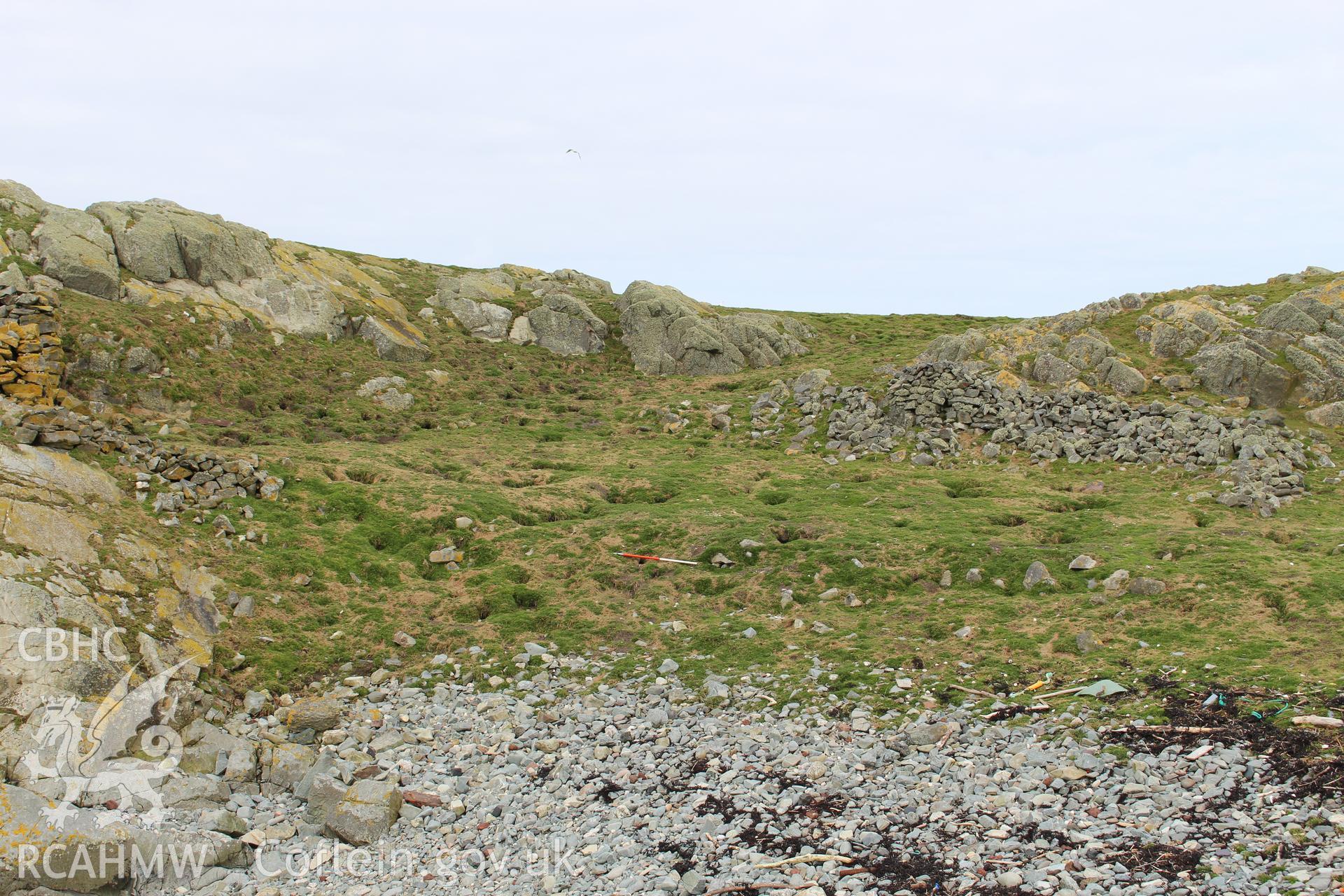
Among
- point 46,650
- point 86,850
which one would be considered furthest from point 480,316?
point 86,850

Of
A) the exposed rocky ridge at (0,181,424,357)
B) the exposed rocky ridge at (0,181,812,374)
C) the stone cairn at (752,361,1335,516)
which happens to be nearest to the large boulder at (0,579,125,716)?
the exposed rocky ridge at (0,181,812,374)

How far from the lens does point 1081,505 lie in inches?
1267

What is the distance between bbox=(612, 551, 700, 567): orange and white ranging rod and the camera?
2752cm

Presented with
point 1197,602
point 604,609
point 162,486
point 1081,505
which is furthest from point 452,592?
point 1081,505

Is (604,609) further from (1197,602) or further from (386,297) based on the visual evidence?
(386,297)

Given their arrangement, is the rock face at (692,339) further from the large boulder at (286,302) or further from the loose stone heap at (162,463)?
the loose stone heap at (162,463)

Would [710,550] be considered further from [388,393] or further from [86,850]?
[388,393]

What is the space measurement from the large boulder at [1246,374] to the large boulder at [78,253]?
56.1 meters

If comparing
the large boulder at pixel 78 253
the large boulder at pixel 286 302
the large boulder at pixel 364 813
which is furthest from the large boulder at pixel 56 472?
the large boulder at pixel 286 302

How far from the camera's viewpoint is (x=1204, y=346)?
42.3m

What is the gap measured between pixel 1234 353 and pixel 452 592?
37.8 meters

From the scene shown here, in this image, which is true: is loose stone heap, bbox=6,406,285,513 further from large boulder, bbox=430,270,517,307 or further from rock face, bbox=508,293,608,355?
large boulder, bbox=430,270,517,307

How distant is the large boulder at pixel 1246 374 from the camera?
3909 cm

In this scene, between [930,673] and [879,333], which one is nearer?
[930,673]
